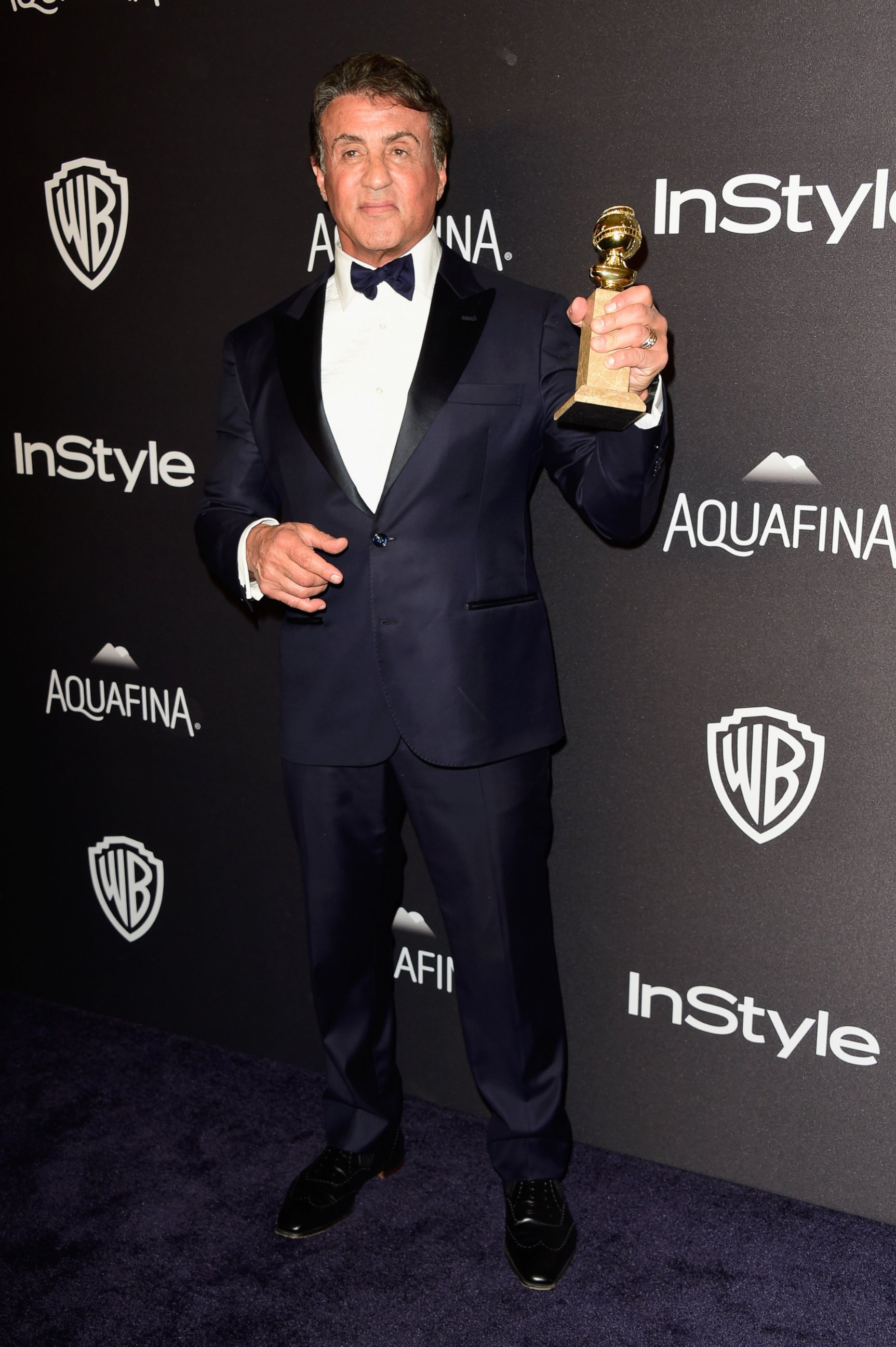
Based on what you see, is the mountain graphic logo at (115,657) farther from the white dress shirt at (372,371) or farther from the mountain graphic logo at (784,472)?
the mountain graphic logo at (784,472)

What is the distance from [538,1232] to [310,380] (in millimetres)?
1560

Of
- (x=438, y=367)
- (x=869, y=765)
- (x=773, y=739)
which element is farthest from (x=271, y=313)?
(x=869, y=765)

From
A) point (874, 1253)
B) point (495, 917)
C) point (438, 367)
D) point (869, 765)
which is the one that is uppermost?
point (438, 367)

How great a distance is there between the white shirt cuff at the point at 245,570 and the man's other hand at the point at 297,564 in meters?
0.08

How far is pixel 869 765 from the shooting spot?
2178 millimetres

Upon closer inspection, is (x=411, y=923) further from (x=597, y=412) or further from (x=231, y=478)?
(x=597, y=412)

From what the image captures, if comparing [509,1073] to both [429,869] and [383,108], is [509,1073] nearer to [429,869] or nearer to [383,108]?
[429,869]

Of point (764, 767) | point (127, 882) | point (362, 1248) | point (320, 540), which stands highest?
point (320, 540)

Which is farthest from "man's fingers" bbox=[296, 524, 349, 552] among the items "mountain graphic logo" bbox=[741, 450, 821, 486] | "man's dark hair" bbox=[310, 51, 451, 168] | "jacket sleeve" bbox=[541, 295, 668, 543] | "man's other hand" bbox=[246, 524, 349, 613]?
"mountain graphic logo" bbox=[741, 450, 821, 486]

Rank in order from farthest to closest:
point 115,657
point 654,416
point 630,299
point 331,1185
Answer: point 115,657 → point 331,1185 → point 654,416 → point 630,299

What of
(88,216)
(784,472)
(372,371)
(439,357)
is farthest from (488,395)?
(88,216)

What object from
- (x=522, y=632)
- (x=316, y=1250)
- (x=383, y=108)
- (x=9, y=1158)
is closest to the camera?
(x=383, y=108)

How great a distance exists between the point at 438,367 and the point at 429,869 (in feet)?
2.85

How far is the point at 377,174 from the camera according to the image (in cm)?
196
